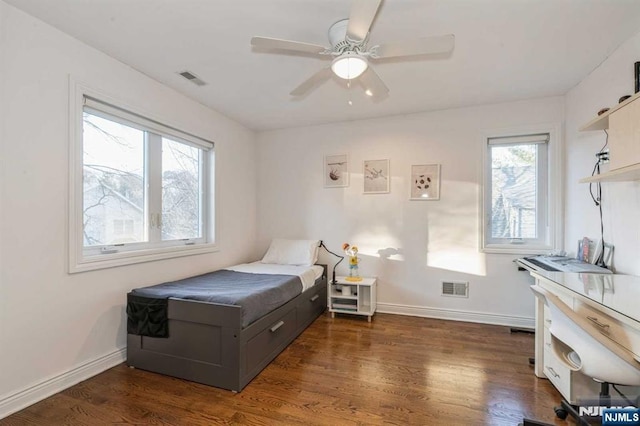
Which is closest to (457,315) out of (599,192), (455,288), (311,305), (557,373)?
(455,288)

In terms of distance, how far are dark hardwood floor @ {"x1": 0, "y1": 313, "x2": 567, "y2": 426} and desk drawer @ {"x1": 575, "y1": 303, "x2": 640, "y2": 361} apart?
0.69 metres

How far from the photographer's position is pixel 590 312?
1507mm

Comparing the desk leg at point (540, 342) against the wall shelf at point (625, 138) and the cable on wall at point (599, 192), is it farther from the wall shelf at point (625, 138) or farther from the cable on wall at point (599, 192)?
the wall shelf at point (625, 138)

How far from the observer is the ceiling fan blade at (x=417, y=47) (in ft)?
5.23

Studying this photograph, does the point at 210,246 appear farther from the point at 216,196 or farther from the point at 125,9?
the point at 125,9

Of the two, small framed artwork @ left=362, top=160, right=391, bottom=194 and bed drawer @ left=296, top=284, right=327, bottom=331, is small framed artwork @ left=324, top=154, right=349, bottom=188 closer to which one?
small framed artwork @ left=362, top=160, right=391, bottom=194

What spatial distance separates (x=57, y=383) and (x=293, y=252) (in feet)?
7.84

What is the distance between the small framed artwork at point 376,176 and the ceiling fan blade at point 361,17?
82.5 inches

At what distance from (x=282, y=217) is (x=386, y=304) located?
1.83 metres

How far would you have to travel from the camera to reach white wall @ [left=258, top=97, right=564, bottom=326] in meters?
3.18

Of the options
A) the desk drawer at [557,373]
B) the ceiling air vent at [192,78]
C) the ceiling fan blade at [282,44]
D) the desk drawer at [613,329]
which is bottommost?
the desk drawer at [557,373]

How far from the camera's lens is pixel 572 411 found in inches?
63.1

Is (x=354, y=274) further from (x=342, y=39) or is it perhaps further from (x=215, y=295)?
(x=342, y=39)

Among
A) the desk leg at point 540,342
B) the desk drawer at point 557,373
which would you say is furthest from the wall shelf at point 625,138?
the desk drawer at point 557,373
